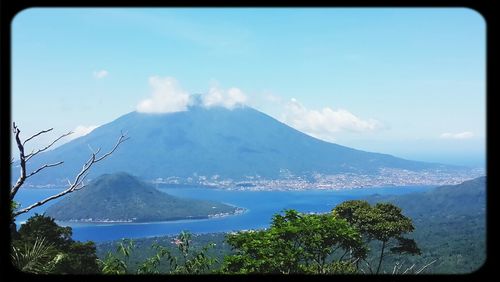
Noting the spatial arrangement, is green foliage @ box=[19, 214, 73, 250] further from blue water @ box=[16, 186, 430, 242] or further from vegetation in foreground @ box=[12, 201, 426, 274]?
blue water @ box=[16, 186, 430, 242]

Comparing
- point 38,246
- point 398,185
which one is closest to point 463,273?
point 38,246

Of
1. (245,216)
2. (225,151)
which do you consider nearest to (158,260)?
(245,216)

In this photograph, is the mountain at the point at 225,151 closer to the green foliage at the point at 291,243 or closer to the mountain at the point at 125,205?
the mountain at the point at 125,205

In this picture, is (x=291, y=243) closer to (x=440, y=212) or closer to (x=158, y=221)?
(x=440, y=212)

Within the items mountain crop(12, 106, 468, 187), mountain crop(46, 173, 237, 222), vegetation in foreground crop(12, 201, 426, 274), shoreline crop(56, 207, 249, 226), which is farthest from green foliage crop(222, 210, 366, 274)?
mountain crop(12, 106, 468, 187)
